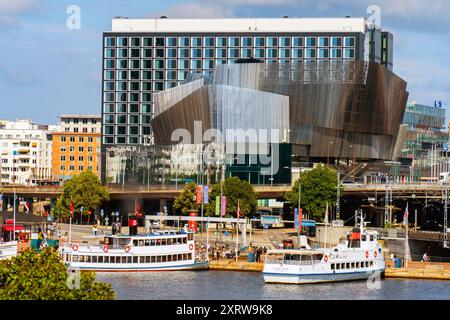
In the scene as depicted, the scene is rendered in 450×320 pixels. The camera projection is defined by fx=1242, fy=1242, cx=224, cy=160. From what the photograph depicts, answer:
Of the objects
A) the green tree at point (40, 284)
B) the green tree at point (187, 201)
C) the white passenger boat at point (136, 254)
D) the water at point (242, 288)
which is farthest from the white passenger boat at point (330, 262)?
the green tree at point (187, 201)

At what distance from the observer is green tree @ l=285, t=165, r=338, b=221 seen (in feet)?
533

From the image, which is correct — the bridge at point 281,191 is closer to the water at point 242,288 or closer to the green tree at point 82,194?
the green tree at point 82,194

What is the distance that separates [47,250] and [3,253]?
44273 mm

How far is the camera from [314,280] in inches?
3789

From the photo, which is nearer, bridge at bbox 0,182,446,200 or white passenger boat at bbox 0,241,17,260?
white passenger boat at bbox 0,241,17,260

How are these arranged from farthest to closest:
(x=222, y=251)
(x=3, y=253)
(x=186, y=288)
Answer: (x=222, y=251) < (x=3, y=253) < (x=186, y=288)

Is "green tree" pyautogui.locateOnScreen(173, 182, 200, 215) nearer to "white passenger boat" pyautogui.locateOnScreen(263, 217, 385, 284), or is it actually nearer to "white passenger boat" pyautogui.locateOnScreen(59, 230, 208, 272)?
"white passenger boat" pyautogui.locateOnScreen(59, 230, 208, 272)

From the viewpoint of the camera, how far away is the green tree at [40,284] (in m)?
51.7

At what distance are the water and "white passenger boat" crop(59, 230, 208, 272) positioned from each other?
1.94 metres

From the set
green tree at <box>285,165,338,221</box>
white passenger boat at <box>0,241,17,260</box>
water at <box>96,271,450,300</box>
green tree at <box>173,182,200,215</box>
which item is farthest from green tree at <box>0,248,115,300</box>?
green tree at <box>173,182,200,215</box>

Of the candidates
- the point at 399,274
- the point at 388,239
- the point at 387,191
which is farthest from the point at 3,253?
the point at 387,191

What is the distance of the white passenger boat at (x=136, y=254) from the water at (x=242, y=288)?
194 centimetres
